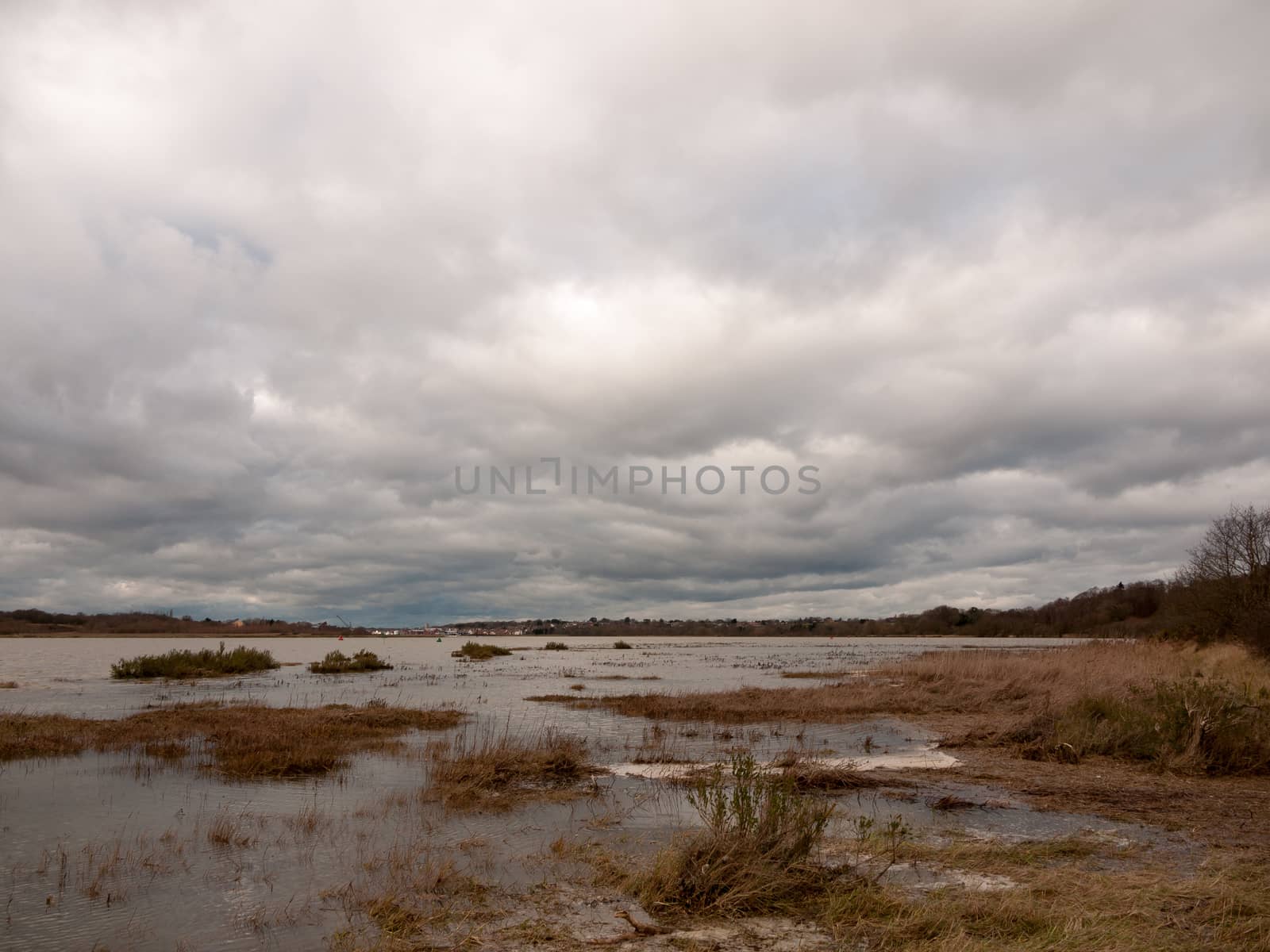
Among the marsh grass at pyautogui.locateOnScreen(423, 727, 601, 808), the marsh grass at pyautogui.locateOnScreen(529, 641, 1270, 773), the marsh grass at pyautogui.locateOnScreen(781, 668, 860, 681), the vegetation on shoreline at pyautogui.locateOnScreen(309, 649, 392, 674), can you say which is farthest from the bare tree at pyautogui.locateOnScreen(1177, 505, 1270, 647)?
the vegetation on shoreline at pyautogui.locateOnScreen(309, 649, 392, 674)

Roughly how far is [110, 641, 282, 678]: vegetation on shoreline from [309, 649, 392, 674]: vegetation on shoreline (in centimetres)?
416

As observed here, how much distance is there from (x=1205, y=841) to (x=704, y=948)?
26.3 feet

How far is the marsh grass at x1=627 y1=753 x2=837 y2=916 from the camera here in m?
8.52

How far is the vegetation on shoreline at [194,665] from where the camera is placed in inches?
1762

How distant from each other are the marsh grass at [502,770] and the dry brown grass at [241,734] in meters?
2.89

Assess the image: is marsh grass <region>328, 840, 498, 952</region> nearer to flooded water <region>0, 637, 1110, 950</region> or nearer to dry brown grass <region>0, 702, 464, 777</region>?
flooded water <region>0, 637, 1110, 950</region>

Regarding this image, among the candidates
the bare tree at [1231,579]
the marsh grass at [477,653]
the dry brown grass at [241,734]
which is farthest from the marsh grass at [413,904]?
the marsh grass at [477,653]

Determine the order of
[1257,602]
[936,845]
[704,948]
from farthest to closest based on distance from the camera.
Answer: [1257,602] < [936,845] < [704,948]

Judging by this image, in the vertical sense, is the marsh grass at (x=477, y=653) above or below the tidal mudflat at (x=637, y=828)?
below

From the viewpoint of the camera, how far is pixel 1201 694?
17156 mm

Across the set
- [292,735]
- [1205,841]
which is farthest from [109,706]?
[1205,841]

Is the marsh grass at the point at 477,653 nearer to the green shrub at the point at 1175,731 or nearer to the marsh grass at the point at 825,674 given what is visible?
the marsh grass at the point at 825,674

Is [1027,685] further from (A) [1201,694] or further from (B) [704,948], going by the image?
(B) [704,948]

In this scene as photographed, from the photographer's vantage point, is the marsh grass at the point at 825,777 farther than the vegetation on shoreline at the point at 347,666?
No
